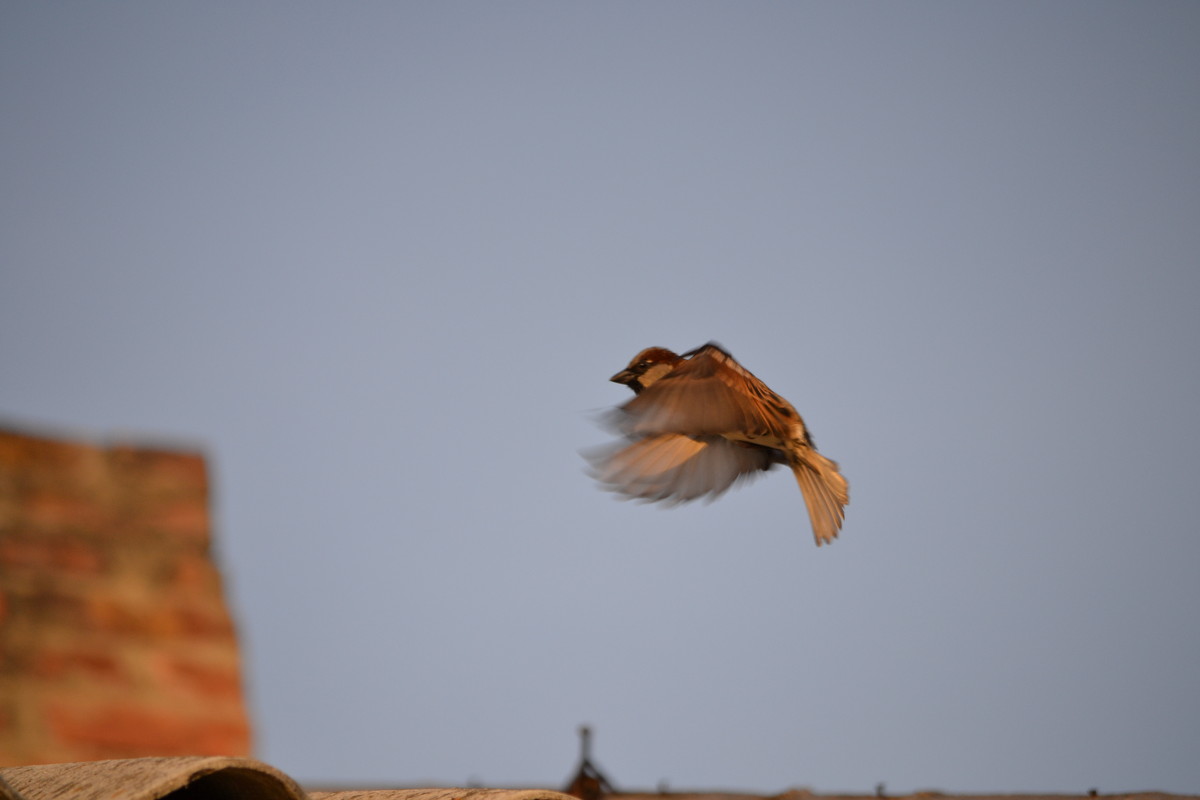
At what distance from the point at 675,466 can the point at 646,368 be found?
32 cm

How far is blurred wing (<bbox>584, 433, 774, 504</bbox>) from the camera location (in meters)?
3.20

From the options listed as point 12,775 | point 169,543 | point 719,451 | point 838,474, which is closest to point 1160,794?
point 838,474

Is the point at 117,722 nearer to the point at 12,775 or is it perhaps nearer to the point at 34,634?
the point at 34,634

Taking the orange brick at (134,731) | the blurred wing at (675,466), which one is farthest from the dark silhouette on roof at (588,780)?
the orange brick at (134,731)

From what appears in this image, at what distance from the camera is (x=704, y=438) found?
10.5 feet

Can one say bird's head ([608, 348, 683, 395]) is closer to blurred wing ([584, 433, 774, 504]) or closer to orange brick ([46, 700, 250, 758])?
blurred wing ([584, 433, 774, 504])

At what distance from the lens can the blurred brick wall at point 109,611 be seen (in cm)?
451

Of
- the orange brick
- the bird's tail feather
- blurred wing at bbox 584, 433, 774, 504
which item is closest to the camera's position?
the bird's tail feather

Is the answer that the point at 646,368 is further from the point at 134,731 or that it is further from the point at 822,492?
the point at 134,731

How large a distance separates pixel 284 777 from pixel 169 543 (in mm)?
3776

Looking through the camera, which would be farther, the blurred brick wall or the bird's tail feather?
the blurred brick wall

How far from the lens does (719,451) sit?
338cm

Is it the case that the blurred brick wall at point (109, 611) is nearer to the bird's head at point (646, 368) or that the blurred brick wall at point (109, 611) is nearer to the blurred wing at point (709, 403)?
the bird's head at point (646, 368)

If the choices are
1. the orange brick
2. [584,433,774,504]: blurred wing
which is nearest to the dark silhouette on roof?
[584,433,774,504]: blurred wing
